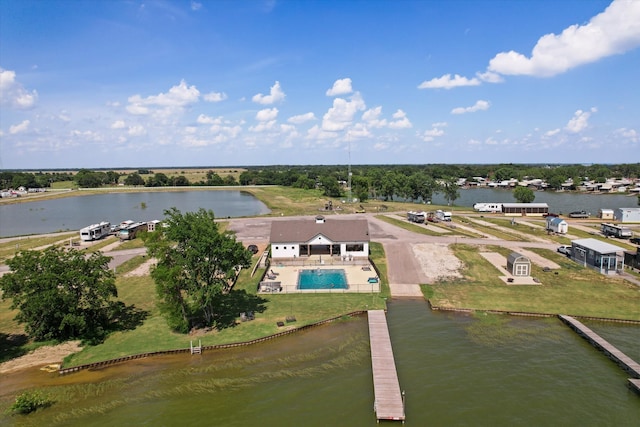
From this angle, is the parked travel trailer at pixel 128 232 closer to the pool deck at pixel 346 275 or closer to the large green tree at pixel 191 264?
the pool deck at pixel 346 275

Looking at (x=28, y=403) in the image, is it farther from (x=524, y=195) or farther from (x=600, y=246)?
(x=524, y=195)

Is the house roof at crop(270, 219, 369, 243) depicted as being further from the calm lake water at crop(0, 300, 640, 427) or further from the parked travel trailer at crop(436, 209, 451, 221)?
the parked travel trailer at crop(436, 209, 451, 221)

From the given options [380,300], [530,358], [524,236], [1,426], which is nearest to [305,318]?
[380,300]

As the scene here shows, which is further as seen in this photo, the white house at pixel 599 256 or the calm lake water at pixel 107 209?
the calm lake water at pixel 107 209

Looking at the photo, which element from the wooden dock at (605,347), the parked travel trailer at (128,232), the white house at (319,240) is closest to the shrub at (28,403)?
the white house at (319,240)

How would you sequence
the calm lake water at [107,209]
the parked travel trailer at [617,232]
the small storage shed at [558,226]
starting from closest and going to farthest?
the parked travel trailer at [617,232]
the small storage shed at [558,226]
the calm lake water at [107,209]

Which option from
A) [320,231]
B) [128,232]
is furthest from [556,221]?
[128,232]
